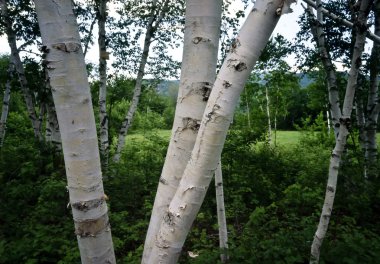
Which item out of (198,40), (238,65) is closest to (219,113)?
(238,65)

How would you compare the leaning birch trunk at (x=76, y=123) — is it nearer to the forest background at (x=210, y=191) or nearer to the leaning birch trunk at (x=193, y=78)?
the leaning birch trunk at (x=193, y=78)

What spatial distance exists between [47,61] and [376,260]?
13.1 ft

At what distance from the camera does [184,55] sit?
3.88 ft

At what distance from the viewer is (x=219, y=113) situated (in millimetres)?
985

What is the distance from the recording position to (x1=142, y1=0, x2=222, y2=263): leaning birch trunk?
45.2 inches

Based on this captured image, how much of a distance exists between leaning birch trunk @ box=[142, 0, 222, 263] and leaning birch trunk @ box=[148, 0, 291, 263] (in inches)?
5.8

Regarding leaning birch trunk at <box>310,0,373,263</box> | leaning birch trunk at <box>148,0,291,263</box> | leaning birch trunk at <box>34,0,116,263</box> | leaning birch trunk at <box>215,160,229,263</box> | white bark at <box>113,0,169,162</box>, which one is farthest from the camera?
white bark at <box>113,0,169,162</box>

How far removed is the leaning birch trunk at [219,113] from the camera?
98cm

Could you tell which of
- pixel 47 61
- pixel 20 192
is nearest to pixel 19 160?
pixel 20 192

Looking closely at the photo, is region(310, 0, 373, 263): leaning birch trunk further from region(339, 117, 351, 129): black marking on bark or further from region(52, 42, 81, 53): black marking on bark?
region(52, 42, 81, 53): black marking on bark

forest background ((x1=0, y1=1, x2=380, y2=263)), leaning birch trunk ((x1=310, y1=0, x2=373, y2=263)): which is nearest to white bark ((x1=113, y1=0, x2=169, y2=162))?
forest background ((x1=0, y1=1, x2=380, y2=263))

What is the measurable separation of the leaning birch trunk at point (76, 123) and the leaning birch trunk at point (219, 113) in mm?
377

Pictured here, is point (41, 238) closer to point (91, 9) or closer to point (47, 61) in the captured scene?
point (47, 61)

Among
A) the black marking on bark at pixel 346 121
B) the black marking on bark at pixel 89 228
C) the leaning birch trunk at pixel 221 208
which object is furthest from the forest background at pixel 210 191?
the black marking on bark at pixel 89 228
